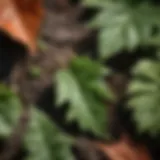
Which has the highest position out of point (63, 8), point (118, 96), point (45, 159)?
point (63, 8)

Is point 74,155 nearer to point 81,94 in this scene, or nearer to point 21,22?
point 81,94

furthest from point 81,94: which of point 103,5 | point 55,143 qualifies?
point 103,5

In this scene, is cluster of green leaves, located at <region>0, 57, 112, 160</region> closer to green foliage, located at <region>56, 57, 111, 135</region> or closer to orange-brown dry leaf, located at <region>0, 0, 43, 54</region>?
green foliage, located at <region>56, 57, 111, 135</region>

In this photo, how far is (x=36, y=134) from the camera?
926mm

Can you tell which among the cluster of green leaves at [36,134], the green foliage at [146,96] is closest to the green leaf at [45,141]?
the cluster of green leaves at [36,134]

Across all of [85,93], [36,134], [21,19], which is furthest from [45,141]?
[21,19]

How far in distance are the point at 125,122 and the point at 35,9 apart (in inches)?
12.8

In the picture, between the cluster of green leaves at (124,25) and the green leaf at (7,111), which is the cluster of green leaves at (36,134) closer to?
the green leaf at (7,111)

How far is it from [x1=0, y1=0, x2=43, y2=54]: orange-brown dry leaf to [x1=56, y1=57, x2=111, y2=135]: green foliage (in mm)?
107

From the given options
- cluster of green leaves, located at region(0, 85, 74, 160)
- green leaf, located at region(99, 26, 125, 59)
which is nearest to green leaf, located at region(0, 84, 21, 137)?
cluster of green leaves, located at region(0, 85, 74, 160)

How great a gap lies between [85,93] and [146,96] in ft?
0.42

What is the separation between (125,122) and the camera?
103cm

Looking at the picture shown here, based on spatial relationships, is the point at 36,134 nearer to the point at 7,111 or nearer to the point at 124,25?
the point at 7,111

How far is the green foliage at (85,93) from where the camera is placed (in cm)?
94
